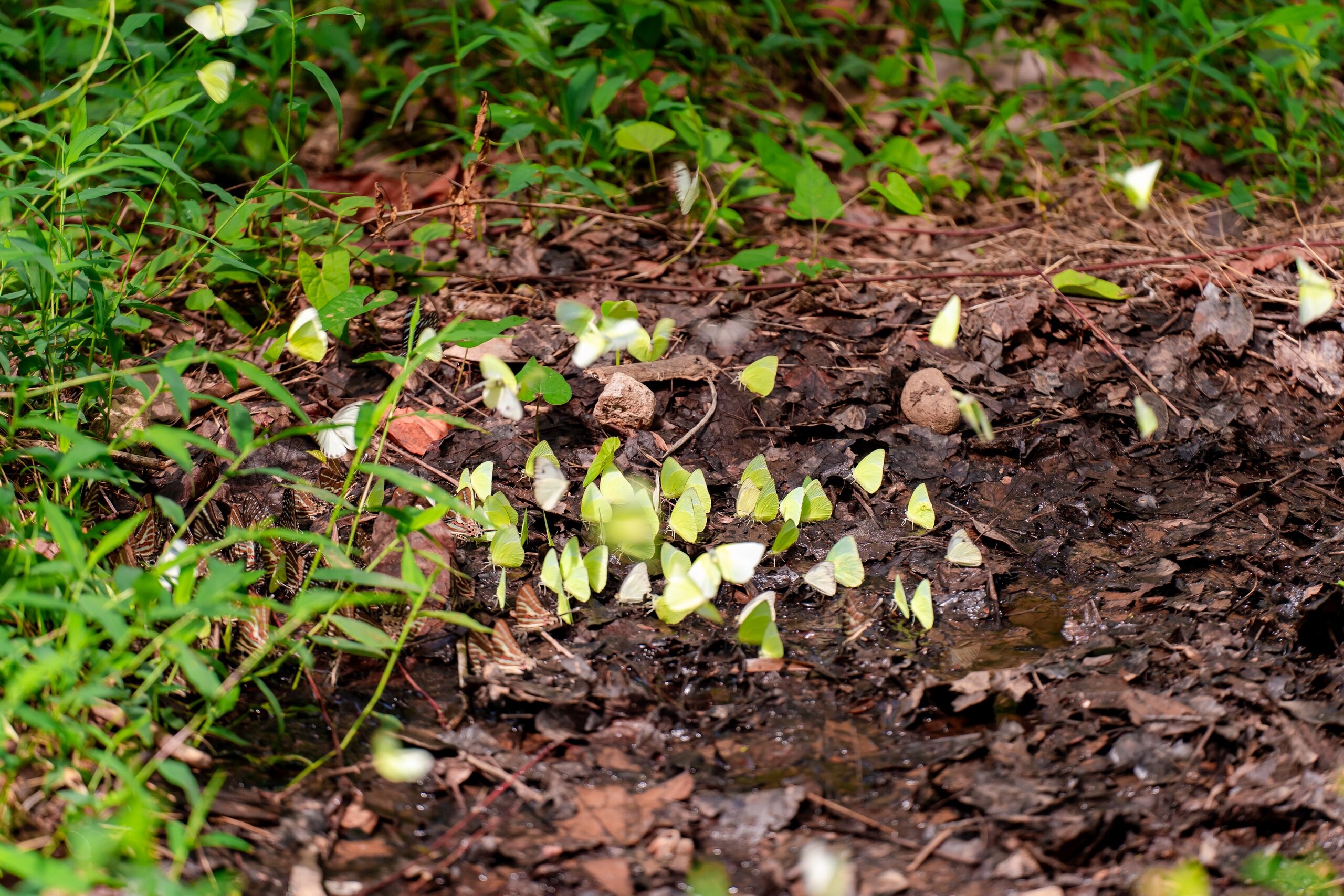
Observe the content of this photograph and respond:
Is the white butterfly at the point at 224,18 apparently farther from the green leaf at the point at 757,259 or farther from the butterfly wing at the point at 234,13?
the green leaf at the point at 757,259

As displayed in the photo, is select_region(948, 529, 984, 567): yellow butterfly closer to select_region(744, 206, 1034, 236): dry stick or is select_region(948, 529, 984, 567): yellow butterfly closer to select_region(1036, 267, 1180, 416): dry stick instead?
select_region(1036, 267, 1180, 416): dry stick

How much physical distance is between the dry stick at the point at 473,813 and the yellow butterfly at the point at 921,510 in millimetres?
791

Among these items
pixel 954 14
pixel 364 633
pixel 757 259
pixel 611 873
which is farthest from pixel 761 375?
pixel 954 14

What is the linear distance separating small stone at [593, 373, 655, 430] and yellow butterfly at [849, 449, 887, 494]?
46 cm

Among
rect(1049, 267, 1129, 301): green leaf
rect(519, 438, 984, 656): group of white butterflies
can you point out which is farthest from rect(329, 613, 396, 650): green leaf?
rect(1049, 267, 1129, 301): green leaf

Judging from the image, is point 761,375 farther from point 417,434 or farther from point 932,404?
point 417,434

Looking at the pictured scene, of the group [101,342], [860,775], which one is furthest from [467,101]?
[860,775]

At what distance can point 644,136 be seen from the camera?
2.36 m

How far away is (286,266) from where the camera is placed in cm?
227

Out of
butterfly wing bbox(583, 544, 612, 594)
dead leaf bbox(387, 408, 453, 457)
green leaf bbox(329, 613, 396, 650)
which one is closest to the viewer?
green leaf bbox(329, 613, 396, 650)

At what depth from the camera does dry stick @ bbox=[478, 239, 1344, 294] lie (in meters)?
2.39

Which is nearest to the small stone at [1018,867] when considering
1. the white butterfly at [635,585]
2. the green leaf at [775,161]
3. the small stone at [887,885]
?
the small stone at [887,885]

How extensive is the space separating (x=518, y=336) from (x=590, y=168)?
1.78 ft

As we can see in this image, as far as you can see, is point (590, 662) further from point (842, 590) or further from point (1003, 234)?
point (1003, 234)
